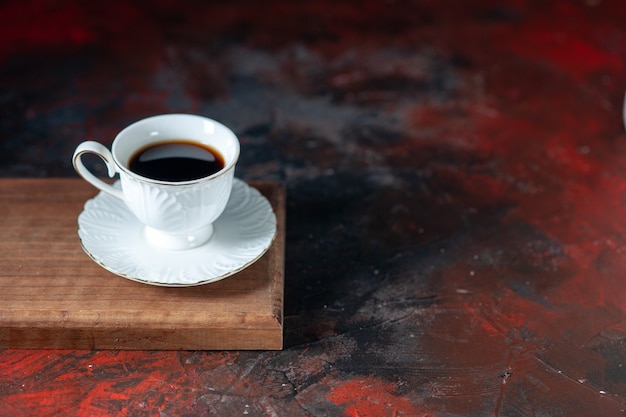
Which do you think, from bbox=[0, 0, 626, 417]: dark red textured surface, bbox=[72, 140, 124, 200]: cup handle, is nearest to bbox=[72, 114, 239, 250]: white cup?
bbox=[72, 140, 124, 200]: cup handle

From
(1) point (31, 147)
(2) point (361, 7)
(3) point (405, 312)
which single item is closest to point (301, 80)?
(2) point (361, 7)

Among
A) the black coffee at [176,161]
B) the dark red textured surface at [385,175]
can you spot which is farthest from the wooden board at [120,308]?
the black coffee at [176,161]

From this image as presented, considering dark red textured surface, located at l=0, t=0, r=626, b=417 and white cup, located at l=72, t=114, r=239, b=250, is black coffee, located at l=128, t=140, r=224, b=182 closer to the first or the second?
white cup, located at l=72, t=114, r=239, b=250

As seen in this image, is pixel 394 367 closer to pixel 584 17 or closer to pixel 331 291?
pixel 331 291

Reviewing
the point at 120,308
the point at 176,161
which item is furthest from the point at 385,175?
the point at 120,308

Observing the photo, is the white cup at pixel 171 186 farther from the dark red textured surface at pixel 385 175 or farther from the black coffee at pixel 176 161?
the dark red textured surface at pixel 385 175

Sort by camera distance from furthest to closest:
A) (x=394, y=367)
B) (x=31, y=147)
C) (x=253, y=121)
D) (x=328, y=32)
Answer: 1. (x=328, y=32)
2. (x=253, y=121)
3. (x=31, y=147)
4. (x=394, y=367)

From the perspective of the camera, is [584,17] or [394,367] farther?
[584,17]

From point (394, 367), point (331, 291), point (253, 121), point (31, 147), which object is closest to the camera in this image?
point (394, 367)
